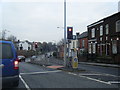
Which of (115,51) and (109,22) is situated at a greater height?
(109,22)

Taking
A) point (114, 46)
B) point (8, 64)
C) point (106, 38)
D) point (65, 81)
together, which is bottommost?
point (65, 81)

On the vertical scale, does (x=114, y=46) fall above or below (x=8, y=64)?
above

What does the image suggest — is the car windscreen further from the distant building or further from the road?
the distant building

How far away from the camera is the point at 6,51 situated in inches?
303

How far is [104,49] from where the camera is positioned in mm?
38781

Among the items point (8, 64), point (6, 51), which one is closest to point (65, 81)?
point (8, 64)

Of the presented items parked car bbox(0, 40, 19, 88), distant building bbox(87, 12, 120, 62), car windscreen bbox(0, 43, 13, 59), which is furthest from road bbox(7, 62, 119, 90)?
distant building bbox(87, 12, 120, 62)

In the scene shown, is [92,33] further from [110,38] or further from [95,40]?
[110,38]

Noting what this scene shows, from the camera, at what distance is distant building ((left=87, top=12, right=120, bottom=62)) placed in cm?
3384

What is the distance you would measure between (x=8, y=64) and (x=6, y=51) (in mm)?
467

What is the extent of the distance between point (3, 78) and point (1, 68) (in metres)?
0.35

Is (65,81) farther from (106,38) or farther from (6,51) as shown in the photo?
(106,38)

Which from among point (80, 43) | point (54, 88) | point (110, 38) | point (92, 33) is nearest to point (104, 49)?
point (110, 38)

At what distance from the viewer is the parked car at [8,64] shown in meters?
7.50
